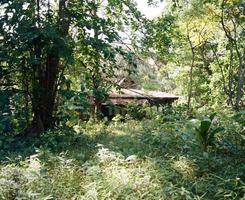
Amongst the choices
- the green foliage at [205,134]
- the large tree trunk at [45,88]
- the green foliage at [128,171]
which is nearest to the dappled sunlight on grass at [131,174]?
the green foliage at [128,171]

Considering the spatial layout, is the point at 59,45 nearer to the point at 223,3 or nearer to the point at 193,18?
the point at 223,3

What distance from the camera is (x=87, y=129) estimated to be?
9594 mm

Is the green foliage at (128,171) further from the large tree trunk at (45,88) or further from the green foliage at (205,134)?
the large tree trunk at (45,88)

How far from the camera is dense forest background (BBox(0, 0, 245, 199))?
4.25 meters

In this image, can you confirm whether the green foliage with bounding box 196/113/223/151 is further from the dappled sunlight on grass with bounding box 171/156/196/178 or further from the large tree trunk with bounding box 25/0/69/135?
the large tree trunk with bounding box 25/0/69/135

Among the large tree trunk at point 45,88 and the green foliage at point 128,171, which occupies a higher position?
the large tree trunk at point 45,88

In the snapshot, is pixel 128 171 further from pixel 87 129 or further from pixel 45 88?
pixel 87 129

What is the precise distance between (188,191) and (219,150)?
2228 millimetres

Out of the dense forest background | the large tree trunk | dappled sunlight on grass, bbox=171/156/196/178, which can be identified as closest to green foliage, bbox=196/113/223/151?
the dense forest background

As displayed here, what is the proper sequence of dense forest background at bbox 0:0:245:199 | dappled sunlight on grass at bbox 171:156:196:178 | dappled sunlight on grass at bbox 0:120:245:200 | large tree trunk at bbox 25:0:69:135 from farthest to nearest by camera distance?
1. large tree trunk at bbox 25:0:69:135
2. dappled sunlight on grass at bbox 171:156:196:178
3. dense forest background at bbox 0:0:245:199
4. dappled sunlight on grass at bbox 0:120:245:200

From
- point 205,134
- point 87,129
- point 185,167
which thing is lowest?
point 87,129

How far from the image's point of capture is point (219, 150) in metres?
6.16

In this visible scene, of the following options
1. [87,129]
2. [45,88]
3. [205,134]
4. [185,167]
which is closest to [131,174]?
[185,167]

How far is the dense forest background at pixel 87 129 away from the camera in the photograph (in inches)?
167
